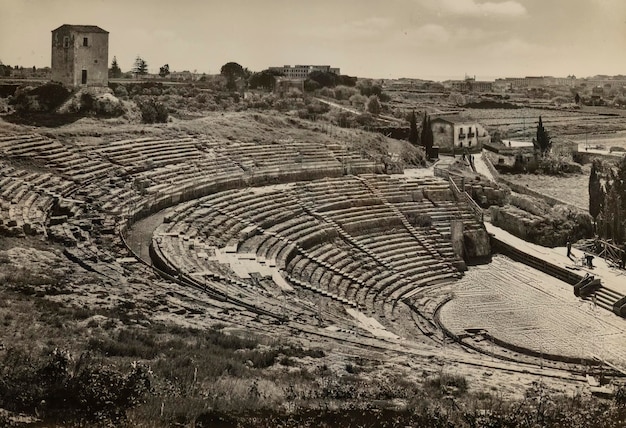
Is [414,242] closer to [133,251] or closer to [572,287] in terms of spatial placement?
[572,287]

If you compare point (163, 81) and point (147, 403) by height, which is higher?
point (163, 81)

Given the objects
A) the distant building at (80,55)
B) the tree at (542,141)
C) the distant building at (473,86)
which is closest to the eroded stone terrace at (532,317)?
the tree at (542,141)

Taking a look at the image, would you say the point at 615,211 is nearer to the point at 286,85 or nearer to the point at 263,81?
the point at 286,85

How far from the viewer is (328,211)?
981 inches

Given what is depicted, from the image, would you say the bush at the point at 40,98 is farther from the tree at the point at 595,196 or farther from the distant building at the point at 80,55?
the tree at the point at 595,196

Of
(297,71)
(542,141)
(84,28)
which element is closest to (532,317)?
(84,28)

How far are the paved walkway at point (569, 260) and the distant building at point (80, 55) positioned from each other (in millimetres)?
18087

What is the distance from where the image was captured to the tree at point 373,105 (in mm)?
51844

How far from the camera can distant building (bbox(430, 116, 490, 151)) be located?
42.3m

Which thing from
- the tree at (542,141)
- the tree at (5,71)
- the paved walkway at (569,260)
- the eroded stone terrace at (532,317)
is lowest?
the eroded stone terrace at (532,317)

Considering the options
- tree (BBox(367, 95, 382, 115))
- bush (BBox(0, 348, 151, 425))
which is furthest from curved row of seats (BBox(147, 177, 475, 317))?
tree (BBox(367, 95, 382, 115))

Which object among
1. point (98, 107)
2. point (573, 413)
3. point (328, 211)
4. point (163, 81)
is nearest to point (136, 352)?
point (573, 413)

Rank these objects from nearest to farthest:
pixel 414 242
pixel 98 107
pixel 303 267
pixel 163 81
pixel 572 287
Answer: pixel 303 267 < pixel 572 287 < pixel 414 242 < pixel 98 107 < pixel 163 81

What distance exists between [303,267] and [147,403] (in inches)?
502
